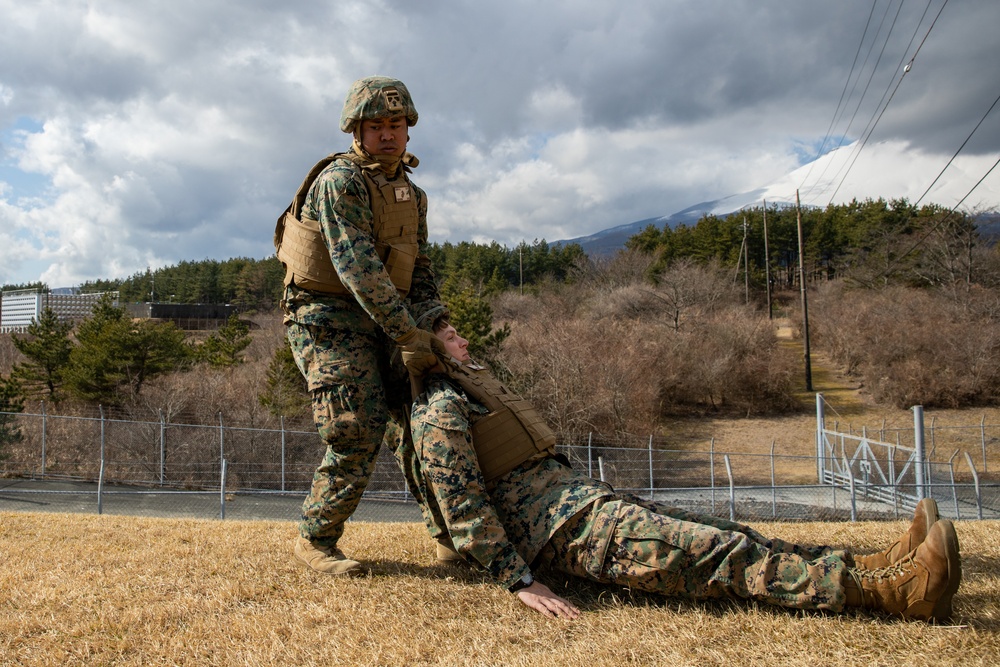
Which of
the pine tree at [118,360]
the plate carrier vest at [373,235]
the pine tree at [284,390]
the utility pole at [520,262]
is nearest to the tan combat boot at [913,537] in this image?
the plate carrier vest at [373,235]

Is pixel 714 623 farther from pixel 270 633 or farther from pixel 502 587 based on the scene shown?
pixel 270 633

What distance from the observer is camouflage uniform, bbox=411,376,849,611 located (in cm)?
302

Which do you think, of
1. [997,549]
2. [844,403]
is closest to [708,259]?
[844,403]

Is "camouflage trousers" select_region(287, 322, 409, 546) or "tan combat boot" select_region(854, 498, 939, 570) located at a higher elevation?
"camouflage trousers" select_region(287, 322, 409, 546)

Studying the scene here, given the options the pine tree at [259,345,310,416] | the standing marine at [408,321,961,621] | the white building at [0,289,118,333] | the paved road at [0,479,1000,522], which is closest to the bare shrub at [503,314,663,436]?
the paved road at [0,479,1000,522]

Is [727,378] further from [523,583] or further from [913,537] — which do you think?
[523,583]

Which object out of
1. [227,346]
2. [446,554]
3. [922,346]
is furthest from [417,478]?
[922,346]

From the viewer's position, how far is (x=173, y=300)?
92.1 meters

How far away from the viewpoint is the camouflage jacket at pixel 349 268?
3.64 meters

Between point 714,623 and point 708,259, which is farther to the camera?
point 708,259

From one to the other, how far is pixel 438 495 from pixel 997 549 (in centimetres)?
327

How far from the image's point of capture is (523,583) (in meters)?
3.22

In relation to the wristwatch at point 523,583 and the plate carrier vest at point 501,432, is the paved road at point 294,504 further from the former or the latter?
the wristwatch at point 523,583

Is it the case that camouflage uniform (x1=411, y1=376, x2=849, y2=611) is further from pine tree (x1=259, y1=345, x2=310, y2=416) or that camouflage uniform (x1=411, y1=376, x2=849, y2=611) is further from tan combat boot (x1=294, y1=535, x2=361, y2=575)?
pine tree (x1=259, y1=345, x2=310, y2=416)
